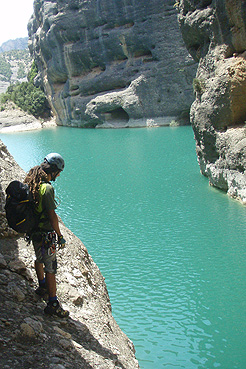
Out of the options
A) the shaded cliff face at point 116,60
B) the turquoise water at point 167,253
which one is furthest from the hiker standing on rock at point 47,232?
the shaded cliff face at point 116,60

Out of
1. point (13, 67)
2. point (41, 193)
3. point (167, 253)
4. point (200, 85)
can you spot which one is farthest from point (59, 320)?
point (13, 67)

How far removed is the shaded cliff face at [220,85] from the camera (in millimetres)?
11664

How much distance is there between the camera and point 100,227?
11.3m

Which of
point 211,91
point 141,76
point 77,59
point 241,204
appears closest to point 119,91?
point 141,76

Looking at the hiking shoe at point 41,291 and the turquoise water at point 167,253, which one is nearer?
the hiking shoe at point 41,291

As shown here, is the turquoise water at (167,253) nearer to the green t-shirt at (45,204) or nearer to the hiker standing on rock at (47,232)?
the hiker standing on rock at (47,232)

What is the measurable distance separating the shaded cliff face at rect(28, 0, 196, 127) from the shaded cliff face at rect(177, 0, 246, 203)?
18838 mm

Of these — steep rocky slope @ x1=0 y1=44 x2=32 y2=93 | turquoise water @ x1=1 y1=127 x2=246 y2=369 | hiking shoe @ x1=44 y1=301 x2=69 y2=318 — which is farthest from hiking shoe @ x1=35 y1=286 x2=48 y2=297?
steep rocky slope @ x1=0 y1=44 x2=32 y2=93

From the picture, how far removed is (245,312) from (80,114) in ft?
121

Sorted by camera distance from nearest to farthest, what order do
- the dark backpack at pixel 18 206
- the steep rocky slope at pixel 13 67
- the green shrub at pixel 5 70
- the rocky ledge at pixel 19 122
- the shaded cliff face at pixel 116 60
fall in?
1. the dark backpack at pixel 18 206
2. the shaded cliff face at pixel 116 60
3. the rocky ledge at pixel 19 122
4. the steep rocky slope at pixel 13 67
5. the green shrub at pixel 5 70

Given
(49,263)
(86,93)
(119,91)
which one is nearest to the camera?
(49,263)

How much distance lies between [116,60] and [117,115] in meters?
5.75

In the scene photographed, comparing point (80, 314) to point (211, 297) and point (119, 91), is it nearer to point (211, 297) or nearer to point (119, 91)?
point (211, 297)

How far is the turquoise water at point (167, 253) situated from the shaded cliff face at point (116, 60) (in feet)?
51.8
